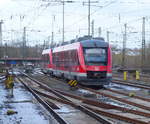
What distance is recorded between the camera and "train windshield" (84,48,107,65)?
76.1 feet

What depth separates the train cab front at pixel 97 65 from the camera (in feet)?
75.4

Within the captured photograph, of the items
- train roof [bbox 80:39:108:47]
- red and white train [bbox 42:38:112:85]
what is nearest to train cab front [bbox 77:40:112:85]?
red and white train [bbox 42:38:112:85]

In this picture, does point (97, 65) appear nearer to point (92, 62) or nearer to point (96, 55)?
point (92, 62)

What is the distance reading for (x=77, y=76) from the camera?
23.9 m

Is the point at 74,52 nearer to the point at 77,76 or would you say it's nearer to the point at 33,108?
the point at 77,76

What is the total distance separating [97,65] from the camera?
23.1m

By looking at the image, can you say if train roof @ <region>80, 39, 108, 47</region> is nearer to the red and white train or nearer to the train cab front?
the red and white train

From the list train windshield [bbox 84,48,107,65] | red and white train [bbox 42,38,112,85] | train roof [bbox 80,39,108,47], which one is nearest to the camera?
red and white train [bbox 42,38,112,85]

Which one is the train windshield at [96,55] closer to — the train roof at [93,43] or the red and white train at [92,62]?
the red and white train at [92,62]

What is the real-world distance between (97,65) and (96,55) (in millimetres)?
765

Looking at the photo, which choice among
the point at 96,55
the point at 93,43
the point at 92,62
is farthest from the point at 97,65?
the point at 93,43

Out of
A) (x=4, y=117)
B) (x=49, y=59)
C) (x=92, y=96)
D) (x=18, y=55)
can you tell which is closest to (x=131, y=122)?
(x=4, y=117)

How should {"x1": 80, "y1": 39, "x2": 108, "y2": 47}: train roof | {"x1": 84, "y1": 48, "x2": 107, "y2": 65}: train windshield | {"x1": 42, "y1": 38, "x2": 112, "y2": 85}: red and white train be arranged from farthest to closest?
{"x1": 80, "y1": 39, "x2": 108, "y2": 47}: train roof
{"x1": 84, "y1": 48, "x2": 107, "y2": 65}: train windshield
{"x1": 42, "y1": 38, "x2": 112, "y2": 85}: red and white train

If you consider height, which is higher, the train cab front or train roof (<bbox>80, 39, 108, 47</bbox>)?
train roof (<bbox>80, 39, 108, 47</bbox>)
